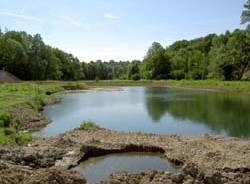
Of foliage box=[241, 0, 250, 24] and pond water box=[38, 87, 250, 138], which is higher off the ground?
foliage box=[241, 0, 250, 24]

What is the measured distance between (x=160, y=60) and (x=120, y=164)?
109798 mm

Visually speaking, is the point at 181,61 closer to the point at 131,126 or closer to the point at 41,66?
the point at 41,66

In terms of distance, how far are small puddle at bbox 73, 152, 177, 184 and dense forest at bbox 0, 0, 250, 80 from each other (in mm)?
72023

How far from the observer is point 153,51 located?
5517 inches

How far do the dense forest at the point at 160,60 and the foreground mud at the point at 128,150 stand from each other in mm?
69587

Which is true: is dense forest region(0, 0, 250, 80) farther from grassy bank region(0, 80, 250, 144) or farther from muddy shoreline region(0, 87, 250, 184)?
muddy shoreline region(0, 87, 250, 184)

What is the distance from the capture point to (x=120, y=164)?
66.8 feet

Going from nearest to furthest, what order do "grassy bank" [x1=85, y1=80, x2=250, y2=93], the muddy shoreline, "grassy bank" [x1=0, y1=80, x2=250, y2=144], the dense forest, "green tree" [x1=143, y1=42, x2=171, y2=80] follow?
the muddy shoreline
"grassy bank" [x1=0, y1=80, x2=250, y2=144]
"grassy bank" [x1=85, y1=80, x2=250, y2=93]
the dense forest
"green tree" [x1=143, y1=42, x2=171, y2=80]

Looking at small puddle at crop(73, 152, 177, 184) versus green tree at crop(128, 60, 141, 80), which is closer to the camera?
small puddle at crop(73, 152, 177, 184)

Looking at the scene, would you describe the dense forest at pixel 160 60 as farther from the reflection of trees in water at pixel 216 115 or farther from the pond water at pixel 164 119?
the pond water at pixel 164 119

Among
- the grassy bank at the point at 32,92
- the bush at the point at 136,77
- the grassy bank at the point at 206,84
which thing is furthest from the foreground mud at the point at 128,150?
the bush at the point at 136,77

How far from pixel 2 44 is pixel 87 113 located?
7204cm

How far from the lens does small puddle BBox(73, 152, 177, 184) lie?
19.0 m

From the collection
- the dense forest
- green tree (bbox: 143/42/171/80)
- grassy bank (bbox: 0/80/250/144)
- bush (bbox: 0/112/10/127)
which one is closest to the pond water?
grassy bank (bbox: 0/80/250/144)
